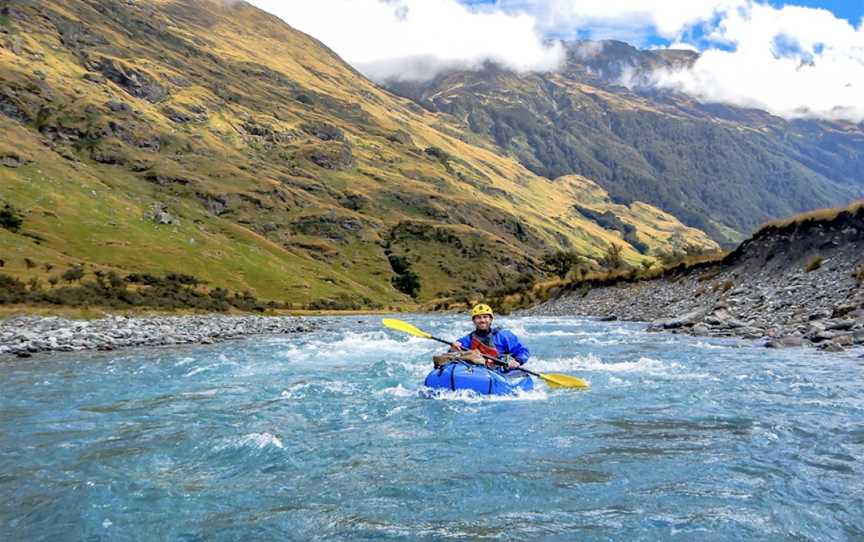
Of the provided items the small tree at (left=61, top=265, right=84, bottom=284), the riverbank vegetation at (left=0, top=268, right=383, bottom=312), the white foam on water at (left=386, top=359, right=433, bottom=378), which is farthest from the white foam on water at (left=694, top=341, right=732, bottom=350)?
the small tree at (left=61, top=265, right=84, bottom=284)

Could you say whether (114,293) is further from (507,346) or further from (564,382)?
(564,382)

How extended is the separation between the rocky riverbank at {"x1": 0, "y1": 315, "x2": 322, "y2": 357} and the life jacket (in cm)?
2314

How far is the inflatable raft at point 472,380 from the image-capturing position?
17766mm

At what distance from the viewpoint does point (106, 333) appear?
129ft

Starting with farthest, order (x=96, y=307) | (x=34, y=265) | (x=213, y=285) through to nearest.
A: (x=213, y=285) → (x=34, y=265) → (x=96, y=307)

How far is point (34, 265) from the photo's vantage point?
69.5 m

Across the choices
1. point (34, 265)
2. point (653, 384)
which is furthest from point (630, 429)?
point (34, 265)

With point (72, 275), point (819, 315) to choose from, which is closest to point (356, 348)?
point (819, 315)

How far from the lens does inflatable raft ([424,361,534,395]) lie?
17.8m

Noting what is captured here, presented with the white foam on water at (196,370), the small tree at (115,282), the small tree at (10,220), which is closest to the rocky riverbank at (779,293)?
the white foam on water at (196,370)

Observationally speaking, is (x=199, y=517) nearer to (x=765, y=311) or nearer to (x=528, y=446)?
(x=528, y=446)

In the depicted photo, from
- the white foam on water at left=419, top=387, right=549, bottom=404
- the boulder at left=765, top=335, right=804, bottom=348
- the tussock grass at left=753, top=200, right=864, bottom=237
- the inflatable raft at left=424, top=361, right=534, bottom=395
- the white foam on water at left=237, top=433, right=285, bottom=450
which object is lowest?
the white foam on water at left=237, top=433, right=285, bottom=450

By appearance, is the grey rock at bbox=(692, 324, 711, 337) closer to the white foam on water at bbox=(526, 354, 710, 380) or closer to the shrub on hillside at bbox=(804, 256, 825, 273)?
the shrub on hillside at bbox=(804, 256, 825, 273)

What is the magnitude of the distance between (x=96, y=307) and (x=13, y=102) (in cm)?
14547
